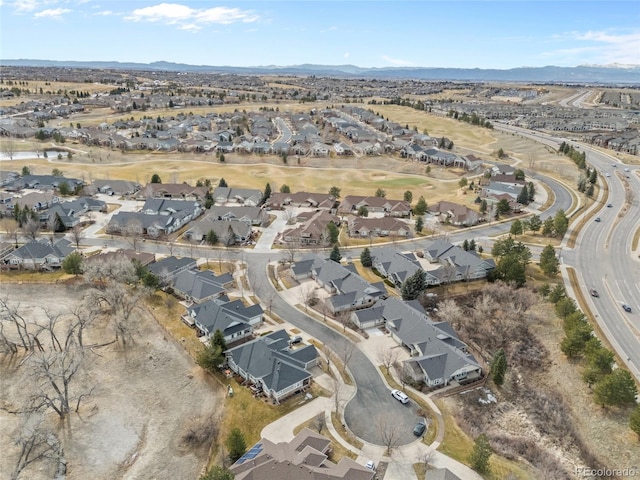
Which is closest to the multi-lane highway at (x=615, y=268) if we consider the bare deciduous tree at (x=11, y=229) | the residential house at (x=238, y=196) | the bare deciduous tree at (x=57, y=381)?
the bare deciduous tree at (x=57, y=381)

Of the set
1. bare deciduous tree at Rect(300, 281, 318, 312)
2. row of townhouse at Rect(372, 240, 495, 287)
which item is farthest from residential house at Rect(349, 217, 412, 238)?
bare deciduous tree at Rect(300, 281, 318, 312)

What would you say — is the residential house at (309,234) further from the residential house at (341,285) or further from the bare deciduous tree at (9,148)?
the bare deciduous tree at (9,148)

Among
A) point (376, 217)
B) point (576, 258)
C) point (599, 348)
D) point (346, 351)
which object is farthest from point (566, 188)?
point (346, 351)

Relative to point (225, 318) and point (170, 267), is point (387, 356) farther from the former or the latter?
point (170, 267)

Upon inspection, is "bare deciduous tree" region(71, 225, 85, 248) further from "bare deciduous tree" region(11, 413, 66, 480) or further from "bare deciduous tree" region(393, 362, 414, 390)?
"bare deciduous tree" region(393, 362, 414, 390)

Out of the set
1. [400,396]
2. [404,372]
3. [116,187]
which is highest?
[116,187]

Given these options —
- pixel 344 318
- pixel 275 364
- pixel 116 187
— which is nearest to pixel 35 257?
pixel 116 187

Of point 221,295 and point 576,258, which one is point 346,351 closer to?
point 221,295
